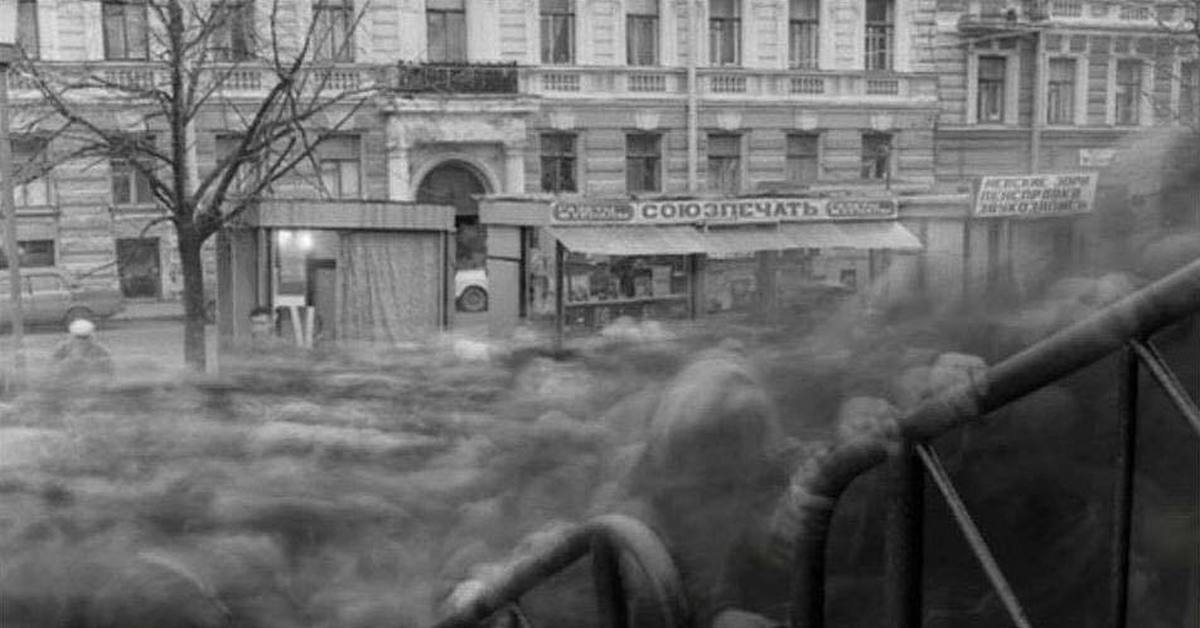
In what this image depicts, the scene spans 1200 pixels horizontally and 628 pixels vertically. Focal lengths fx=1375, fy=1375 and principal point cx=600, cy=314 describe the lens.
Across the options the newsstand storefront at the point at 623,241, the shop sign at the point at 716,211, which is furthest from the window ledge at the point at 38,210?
the shop sign at the point at 716,211

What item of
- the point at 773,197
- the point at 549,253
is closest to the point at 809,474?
the point at 549,253

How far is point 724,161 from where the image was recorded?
26.6 metres

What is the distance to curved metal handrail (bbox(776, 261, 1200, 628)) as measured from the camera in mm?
1505

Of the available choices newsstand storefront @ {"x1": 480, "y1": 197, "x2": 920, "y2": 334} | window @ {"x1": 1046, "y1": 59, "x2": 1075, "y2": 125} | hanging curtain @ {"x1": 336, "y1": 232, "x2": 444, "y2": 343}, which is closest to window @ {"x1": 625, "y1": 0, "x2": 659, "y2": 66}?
→ window @ {"x1": 1046, "y1": 59, "x2": 1075, "y2": 125}

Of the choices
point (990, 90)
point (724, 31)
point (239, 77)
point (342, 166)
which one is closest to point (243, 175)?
point (239, 77)

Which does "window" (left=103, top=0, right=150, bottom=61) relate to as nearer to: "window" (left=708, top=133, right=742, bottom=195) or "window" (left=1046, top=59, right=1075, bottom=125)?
"window" (left=708, top=133, right=742, bottom=195)

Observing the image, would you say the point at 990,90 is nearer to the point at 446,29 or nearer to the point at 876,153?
the point at 876,153

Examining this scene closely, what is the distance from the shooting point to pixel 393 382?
162 inches

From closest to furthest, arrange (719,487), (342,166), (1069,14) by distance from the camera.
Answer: (719,487)
(1069,14)
(342,166)

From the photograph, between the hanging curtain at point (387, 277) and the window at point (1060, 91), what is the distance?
14014mm

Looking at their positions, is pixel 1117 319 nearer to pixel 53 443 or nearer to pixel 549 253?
pixel 53 443

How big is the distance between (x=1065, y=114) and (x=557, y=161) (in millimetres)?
9014

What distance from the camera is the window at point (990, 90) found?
26.3 metres

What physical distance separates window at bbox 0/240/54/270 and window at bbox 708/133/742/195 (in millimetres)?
11954
